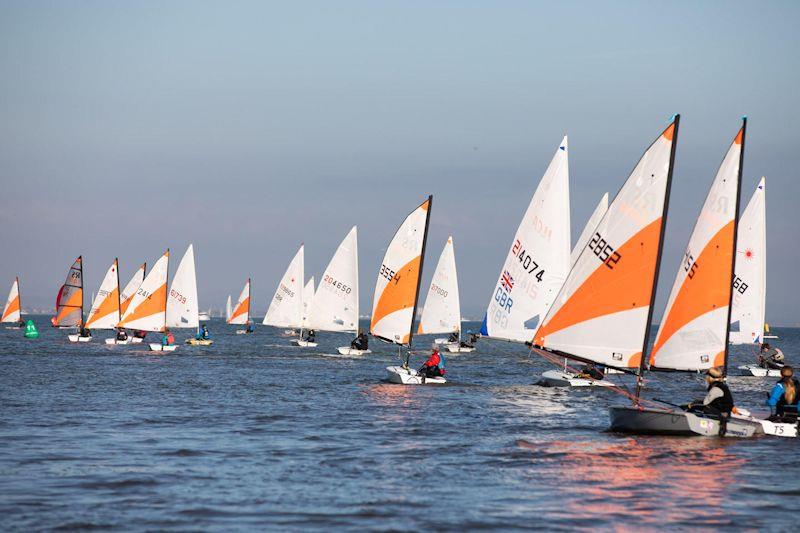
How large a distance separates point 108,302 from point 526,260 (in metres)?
51.6

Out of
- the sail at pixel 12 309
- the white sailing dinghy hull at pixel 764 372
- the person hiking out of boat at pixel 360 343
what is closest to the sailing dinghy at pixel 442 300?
the person hiking out of boat at pixel 360 343

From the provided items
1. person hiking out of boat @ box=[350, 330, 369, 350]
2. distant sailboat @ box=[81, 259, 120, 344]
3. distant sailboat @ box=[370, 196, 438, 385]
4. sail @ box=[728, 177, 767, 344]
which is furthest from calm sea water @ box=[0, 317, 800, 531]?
distant sailboat @ box=[81, 259, 120, 344]

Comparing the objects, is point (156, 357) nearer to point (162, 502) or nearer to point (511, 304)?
point (511, 304)

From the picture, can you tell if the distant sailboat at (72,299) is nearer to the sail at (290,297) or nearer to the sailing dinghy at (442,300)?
the sail at (290,297)

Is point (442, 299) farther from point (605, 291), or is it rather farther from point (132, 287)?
point (605, 291)

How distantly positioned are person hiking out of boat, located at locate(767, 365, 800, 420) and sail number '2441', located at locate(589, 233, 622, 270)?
519cm

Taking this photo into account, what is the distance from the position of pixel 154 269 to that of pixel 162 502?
2398 inches

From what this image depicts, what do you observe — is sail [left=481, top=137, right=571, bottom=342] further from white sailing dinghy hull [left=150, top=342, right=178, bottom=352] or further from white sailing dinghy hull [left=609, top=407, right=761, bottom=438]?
white sailing dinghy hull [left=150, top=342, right=178, bottom=352]

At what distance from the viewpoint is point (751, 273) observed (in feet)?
170

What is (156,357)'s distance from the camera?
227 ft

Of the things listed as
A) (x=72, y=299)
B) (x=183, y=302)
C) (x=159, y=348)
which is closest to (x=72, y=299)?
(x=72, y=299)

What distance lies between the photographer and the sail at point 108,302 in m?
84.4

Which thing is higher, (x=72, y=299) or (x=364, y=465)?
(x=72, y=299)

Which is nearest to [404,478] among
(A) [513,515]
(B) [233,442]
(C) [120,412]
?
(A) [513,515]
